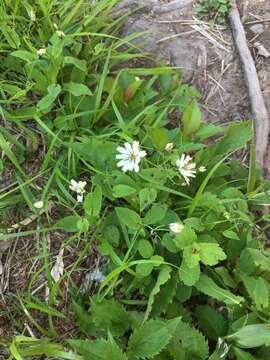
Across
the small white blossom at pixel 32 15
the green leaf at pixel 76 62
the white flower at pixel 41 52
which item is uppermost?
the small white blossom at pixel 32 15

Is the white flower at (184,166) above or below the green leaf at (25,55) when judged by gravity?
below

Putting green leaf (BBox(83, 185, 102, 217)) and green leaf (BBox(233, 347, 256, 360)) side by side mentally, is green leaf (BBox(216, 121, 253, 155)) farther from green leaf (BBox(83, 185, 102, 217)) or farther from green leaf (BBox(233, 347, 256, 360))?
green leaf (BBox(233, 347, 256, 360))

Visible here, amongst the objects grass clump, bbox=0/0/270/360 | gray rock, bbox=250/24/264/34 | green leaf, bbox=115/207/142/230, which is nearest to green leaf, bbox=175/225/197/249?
grass clump, bbox=0/0/270/360

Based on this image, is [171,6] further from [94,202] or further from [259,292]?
[259,292]

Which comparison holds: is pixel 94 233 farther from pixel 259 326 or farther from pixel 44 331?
pixel 259 326

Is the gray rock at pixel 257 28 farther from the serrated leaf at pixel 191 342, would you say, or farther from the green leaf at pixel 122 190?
the serrated leaf at pixel 191 342

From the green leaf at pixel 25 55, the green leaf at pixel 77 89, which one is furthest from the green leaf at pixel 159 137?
the green leaf at pixel 25 55
